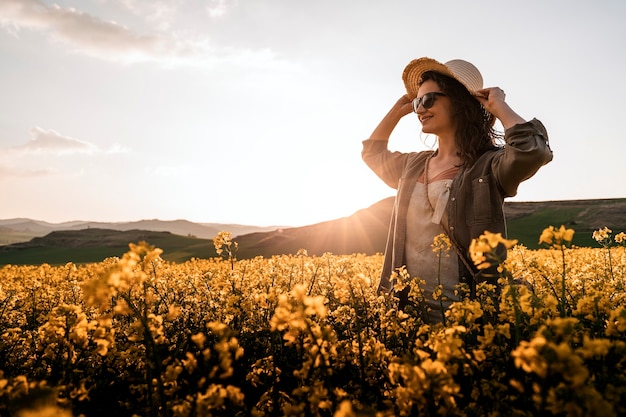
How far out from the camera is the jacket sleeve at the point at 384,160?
4.88 meters

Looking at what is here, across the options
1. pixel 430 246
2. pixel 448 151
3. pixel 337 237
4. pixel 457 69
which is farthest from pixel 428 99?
pixel 337 237

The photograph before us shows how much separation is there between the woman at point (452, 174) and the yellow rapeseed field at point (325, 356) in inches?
10.6

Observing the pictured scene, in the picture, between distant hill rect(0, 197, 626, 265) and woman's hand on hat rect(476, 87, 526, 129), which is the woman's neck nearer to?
woman's hand on hat rect(476, 87, 526, 129)

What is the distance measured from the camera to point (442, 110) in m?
4.14

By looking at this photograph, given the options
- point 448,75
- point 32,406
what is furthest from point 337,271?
point 32,406

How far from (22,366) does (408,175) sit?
4.01m

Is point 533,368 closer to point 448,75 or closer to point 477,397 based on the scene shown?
point 477,397

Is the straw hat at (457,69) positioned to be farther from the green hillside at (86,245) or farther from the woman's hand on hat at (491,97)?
the green hillside at (86,245)

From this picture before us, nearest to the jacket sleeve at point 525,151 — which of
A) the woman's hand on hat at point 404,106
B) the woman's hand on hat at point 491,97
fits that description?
the woman's hand on hat at point 491,97

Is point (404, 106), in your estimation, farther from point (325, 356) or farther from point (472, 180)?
point (325, 356)

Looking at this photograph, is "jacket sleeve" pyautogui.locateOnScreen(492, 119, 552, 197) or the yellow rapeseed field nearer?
the yellow rapeseed field

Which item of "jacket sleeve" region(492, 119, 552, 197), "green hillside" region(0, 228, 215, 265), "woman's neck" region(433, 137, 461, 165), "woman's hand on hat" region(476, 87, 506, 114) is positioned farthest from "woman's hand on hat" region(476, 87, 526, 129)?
"green hillside" region(0, 228, 215, 265)

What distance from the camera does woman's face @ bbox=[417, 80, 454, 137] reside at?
413 centimetres

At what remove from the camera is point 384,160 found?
16.1 feet
